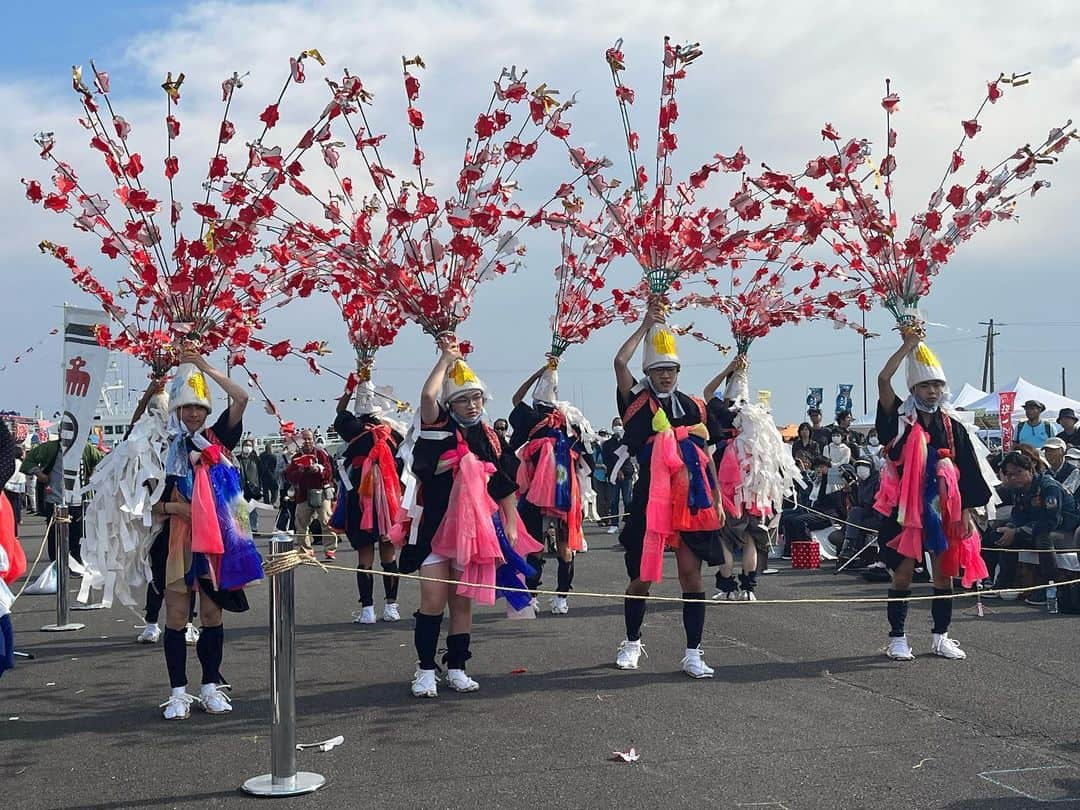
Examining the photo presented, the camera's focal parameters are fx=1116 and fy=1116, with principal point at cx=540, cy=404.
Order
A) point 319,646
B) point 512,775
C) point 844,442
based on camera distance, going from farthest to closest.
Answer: point 844,442 < point 319,646 < point 512,775

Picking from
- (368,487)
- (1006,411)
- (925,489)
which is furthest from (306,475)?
(1006,411)

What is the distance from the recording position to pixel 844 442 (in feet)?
52.6

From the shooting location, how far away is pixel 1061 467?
1088 cm

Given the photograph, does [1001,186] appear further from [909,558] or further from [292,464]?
[292,464]

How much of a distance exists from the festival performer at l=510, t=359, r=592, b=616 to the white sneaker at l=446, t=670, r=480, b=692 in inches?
119

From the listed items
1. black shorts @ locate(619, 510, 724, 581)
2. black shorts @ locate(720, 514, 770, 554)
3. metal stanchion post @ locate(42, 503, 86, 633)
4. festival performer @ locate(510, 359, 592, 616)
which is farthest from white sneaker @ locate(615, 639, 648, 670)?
metal stanchion post @ locate(42, 503, 86, 633)

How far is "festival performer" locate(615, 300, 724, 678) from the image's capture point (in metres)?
7.12

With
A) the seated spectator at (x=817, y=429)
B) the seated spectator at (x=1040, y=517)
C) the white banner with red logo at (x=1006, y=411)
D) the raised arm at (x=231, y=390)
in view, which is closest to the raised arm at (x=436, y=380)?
the raised arm at (x=231, y=390)

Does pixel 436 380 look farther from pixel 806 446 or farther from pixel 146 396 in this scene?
pixel 806 446

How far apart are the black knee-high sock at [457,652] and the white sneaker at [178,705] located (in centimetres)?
153

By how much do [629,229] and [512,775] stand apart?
399 cm

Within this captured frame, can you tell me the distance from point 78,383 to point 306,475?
7.59 feet

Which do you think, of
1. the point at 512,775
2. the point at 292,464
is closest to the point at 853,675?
the point at 512,775

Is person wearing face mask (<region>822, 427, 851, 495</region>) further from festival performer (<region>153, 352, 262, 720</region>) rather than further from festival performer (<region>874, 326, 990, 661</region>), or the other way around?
festival performer (<region>153, 352, 262, 720</region>)
